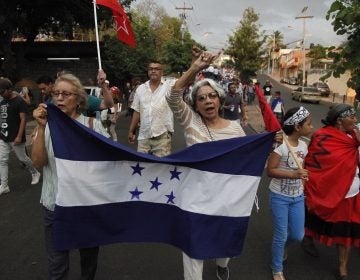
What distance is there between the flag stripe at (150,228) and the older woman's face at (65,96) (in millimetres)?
747

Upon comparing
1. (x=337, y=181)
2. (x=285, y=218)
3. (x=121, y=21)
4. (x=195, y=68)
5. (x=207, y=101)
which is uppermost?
(x=121, y=21)

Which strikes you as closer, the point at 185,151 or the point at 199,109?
the point at 185,151

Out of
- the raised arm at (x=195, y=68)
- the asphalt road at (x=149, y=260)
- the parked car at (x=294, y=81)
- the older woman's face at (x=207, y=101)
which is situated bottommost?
the parked car at (x=294, y=81)

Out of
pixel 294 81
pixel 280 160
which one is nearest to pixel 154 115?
pixel 280 160

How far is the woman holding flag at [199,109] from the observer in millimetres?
3184

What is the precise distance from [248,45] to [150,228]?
48.8m

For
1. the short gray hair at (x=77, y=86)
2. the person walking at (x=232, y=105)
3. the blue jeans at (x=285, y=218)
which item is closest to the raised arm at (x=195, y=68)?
the short gray hair at (x=77, y=86)

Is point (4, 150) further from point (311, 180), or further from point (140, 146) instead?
point (311, 180)

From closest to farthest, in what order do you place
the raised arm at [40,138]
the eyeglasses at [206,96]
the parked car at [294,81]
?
the raised arm at [40,138]
the eyeglasses at [206,96]
the parked car at [294,81]

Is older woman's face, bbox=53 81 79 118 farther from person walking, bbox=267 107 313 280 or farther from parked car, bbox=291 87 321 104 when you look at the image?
parked car, bbox=291 87 321 104

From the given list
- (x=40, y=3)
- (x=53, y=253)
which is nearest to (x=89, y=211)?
(x=53, y=253)

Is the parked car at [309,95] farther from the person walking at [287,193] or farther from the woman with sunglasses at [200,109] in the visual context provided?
the woman with sunglasses at [200,109]

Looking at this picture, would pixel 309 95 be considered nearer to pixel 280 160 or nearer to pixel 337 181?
pixel 337 181

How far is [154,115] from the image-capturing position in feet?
19.8
